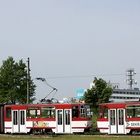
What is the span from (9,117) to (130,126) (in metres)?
13.9

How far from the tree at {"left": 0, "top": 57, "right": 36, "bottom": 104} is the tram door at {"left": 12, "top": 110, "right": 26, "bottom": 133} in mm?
24462

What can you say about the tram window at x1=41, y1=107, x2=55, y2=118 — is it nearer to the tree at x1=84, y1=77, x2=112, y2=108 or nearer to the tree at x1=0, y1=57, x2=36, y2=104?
the tree at x1=84, y1=77, x2=112, y2=108

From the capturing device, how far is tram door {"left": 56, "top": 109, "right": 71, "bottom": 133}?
165 feet

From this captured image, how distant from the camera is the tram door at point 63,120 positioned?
50.3 meters

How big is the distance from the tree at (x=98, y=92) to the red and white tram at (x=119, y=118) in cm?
2692

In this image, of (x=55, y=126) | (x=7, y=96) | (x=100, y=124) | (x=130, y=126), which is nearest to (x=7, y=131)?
(x=55, y=126)

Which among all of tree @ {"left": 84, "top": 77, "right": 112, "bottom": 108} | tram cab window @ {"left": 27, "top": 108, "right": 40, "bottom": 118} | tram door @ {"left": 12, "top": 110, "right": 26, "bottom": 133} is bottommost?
tram door @ {"left": 12, "top": 110, "right": 26, "bottom": 133}

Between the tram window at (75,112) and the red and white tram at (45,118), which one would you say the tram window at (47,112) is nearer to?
the red and white tram at (45,118)

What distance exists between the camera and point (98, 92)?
78375mm

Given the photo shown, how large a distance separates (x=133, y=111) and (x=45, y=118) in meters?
9.48

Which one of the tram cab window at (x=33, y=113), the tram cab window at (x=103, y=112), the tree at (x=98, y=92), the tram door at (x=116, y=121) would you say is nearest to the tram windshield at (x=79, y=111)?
the tram cab window at (x=103, y=112)

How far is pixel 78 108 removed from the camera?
50062 millimetres

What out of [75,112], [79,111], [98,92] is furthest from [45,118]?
[98,92]

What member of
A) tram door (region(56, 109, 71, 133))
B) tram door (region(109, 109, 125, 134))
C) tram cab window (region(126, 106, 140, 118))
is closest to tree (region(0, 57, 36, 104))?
tram door (region(56, 109, 71, 133))
